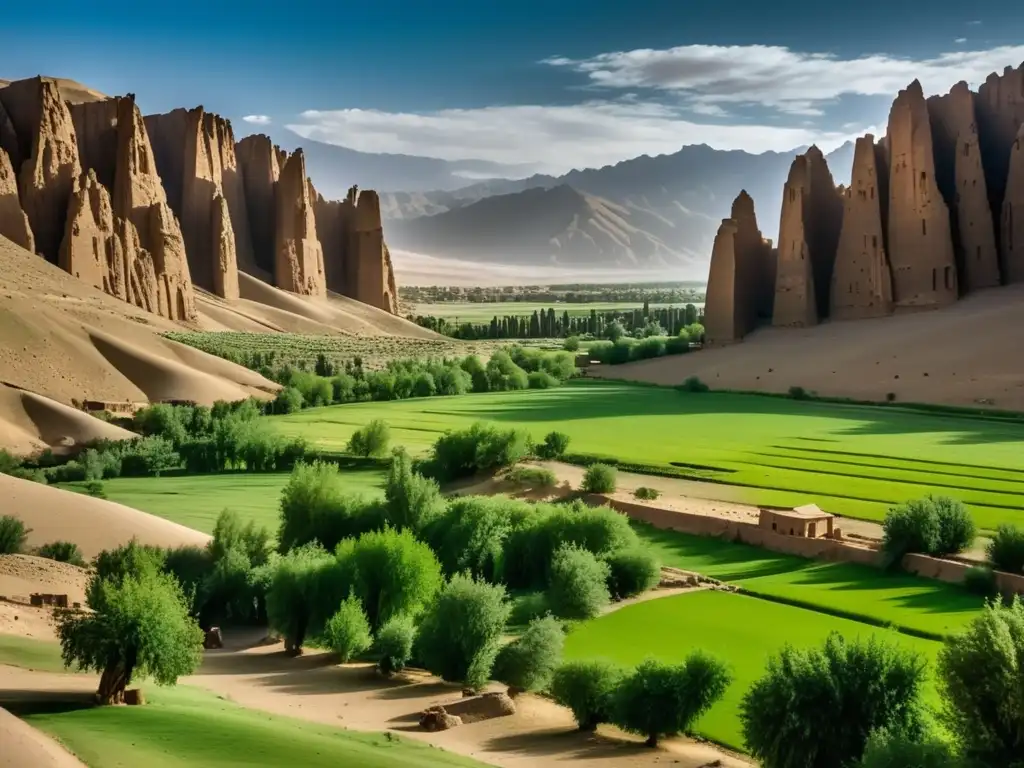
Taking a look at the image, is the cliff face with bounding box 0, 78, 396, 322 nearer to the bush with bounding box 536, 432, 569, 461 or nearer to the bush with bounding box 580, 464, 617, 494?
the bush with bounding box 536, 432, 569, 461


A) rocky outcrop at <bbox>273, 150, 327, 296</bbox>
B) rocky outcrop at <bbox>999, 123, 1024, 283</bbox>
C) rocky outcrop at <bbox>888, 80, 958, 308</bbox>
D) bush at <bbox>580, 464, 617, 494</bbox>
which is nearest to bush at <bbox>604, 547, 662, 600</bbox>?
bush at <bbox>580, 464, 617, 494</bbox>

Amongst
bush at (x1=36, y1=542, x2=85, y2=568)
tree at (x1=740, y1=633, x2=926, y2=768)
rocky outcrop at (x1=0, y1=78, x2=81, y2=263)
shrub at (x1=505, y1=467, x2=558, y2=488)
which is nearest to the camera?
tree at (x1=740, y1=633, x2=926, y2=768)

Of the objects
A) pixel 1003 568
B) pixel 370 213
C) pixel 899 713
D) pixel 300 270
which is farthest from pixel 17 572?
pixel 370 213

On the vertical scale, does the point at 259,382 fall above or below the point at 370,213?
below

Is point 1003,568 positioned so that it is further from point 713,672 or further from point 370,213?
point 370,213

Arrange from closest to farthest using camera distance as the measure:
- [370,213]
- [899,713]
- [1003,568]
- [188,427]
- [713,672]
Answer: [899,713] → [713,672] → [1003,568] → [188,427] → [370,213]

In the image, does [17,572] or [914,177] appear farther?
[914,177]
